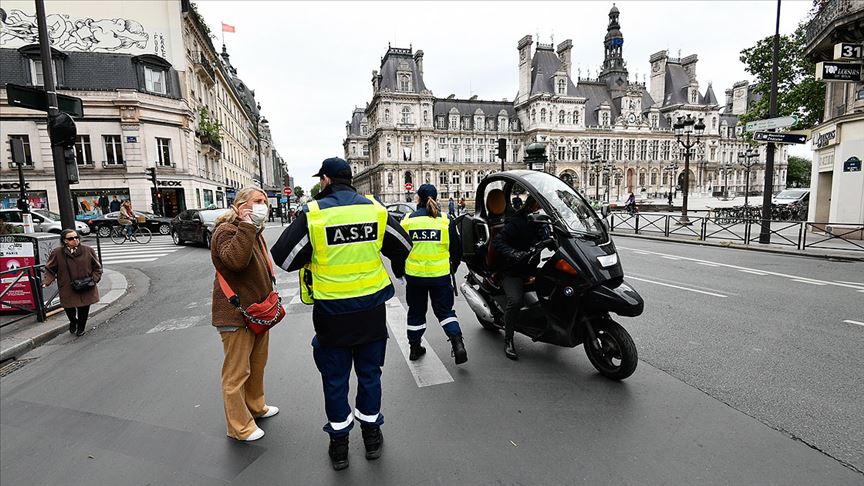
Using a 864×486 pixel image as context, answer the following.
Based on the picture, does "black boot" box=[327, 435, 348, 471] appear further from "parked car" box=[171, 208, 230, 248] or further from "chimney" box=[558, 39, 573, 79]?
"chimney" box=[558, 39, 573, 79]

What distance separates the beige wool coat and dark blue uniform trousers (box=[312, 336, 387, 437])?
16.9 feet

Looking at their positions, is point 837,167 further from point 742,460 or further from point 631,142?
point 631,142

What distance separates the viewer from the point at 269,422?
337 cm

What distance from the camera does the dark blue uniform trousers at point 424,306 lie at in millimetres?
4484

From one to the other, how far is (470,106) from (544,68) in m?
14.8

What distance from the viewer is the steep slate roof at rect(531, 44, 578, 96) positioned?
248 ft

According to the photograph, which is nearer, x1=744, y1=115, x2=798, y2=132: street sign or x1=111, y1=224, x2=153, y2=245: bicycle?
x1=744, y1=115, x2=798, y2=132: street sign

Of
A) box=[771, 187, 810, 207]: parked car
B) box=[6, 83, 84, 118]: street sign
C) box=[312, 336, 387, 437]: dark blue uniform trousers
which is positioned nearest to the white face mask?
box=[312, 336, 387, 437]: dark blue uniform trousers

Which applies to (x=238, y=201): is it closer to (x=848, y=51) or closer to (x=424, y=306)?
(x=424, y=306)

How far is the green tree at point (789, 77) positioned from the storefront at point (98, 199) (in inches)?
1546

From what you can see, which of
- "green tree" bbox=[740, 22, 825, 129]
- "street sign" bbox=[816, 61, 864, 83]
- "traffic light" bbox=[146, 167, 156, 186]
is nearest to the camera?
"street sign" bbox=[816, 61, 864, 83]

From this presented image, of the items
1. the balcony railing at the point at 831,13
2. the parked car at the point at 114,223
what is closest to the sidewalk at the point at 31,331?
the parked car at the point at 114,223

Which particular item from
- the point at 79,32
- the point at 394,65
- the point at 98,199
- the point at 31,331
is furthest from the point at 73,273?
the point at 394,65

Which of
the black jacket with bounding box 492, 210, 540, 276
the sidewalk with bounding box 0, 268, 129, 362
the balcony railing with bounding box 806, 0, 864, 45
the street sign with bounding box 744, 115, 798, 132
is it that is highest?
the balcony railing with bounding box 806, 0, 864, 45
